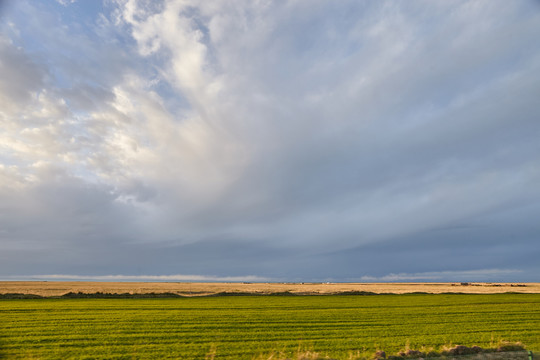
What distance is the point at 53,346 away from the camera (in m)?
20.5

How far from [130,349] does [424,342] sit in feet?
63.3

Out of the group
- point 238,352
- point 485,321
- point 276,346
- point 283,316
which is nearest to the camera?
point 238,352

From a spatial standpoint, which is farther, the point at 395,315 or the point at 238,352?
the point at 395,315

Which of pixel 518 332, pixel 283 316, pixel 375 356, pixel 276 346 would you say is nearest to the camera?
pixel 375 356

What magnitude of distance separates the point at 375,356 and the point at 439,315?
934 inches

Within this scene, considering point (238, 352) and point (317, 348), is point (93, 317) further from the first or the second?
point (317, 348)

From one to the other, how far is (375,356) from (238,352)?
7.99 m

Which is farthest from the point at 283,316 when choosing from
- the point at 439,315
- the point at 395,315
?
the point at 439,315

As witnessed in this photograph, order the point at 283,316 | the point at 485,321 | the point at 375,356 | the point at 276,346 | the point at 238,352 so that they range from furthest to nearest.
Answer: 1. the point at 283,316
2. the point at 485,321
3. the point at 276,346
4. the point at 238,352
5. the point at 375,356

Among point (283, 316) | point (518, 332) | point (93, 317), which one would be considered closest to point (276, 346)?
point (283, 316)

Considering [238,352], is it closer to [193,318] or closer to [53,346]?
[53,346]

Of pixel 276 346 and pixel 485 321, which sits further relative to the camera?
pixel 485 321

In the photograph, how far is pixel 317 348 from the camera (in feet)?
67.2

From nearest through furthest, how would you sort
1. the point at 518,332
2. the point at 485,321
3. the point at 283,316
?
the point at 518,332, the point at 485,321, the point at 283,316
